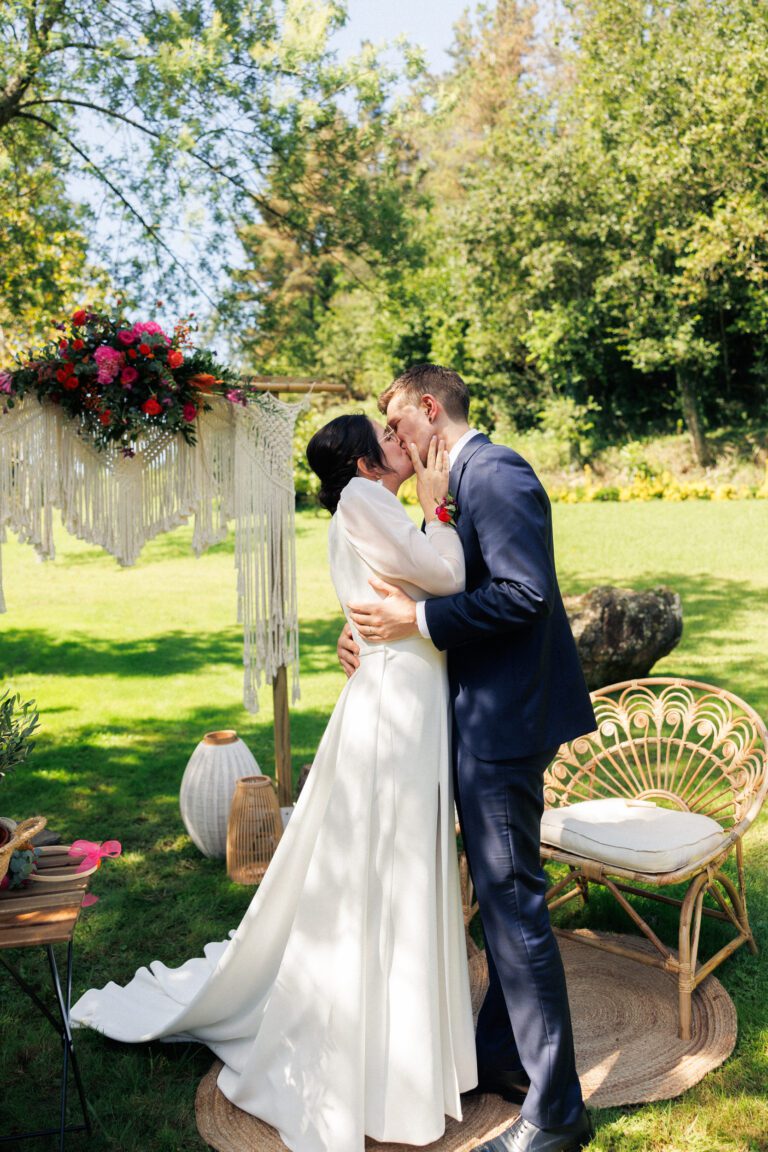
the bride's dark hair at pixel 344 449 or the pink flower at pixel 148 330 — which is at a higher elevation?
the pink flower at pixel 148 330

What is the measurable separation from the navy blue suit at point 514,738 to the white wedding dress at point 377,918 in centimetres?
11

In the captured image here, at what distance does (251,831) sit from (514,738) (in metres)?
2.26

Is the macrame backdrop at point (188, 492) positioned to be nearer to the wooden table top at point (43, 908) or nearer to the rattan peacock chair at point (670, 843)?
the rattan peacock chair at point (670, 843)

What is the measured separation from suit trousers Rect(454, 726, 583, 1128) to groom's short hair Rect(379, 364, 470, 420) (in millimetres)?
880

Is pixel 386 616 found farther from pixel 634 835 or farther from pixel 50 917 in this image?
pixel 634 835

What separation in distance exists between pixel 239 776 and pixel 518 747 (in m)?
2.44

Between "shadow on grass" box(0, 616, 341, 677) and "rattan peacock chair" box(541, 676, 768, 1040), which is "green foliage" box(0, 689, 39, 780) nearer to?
"rattan peacock chair" box(541, 676, 768, 1040)

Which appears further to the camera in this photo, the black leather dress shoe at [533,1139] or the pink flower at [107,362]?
the pink flower at [107,362]

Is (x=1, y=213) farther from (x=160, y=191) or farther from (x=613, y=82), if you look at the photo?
(x=613, y=82)

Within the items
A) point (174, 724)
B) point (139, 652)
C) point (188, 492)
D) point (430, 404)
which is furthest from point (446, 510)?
point (139, 652)

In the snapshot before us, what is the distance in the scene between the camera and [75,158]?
8.52 metres

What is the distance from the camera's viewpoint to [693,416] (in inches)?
706

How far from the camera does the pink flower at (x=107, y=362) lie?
3795 mm

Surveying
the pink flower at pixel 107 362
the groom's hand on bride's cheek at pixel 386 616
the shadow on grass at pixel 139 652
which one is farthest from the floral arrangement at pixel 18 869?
the shadow on grass at pixel 139 652
